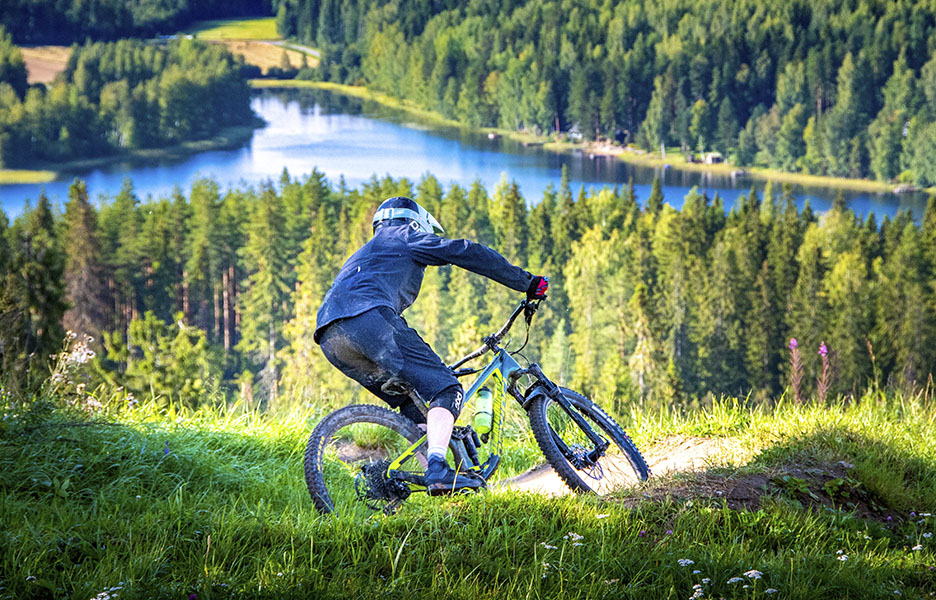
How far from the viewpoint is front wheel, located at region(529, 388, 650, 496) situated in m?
5.14

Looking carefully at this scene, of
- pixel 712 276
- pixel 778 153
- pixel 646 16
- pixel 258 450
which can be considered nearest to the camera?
pixel 258 450

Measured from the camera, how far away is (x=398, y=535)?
166 inches

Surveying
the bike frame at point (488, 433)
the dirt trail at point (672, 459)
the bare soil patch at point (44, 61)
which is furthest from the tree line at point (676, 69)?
the bike frame at point (488, 433)

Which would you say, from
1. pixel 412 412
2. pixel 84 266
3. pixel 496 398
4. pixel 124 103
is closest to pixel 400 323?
pixel 412 412

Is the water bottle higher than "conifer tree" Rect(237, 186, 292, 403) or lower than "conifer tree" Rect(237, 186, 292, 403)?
higher

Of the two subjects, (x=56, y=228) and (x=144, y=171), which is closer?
(x=56, y=228)

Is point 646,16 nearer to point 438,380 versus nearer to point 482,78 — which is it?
point 482,78

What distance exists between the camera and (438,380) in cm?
482

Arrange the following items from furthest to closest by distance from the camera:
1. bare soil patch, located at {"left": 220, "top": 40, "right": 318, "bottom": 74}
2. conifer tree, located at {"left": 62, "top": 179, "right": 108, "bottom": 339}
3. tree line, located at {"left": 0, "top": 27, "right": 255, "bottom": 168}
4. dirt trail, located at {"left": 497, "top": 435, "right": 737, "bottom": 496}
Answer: bare soil patch, located at {"left": 220, "top": 40, "right": 318, "bottom": 74} → tree line, located at {"left": 0, "top": 27, "right": 255, "bottom": 168} → conifer tree, located at {"left": 62, "top": 179, "right": 108, "bottom": 339} → dirt trail, located at {"left": 497, "top": 435, "right": 737, "bottom": 496}

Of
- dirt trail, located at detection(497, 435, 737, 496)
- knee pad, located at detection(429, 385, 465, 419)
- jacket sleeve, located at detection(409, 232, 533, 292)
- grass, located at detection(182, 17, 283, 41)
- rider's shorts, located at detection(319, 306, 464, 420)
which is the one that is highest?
grass, located at detection(182, 17, 283, 41)

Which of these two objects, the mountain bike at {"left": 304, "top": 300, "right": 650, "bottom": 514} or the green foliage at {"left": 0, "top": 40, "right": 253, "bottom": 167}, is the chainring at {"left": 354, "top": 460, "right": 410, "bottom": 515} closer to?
the mountain bike at {"left": 304, "top": 300, "right": 650, "bottom": 514}

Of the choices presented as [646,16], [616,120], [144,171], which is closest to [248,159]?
[144,171]

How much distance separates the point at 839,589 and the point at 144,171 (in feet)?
414

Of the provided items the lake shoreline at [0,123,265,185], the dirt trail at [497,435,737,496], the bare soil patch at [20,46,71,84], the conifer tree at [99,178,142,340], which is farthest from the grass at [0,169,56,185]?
the dirt trail at [497,435,737,496]
